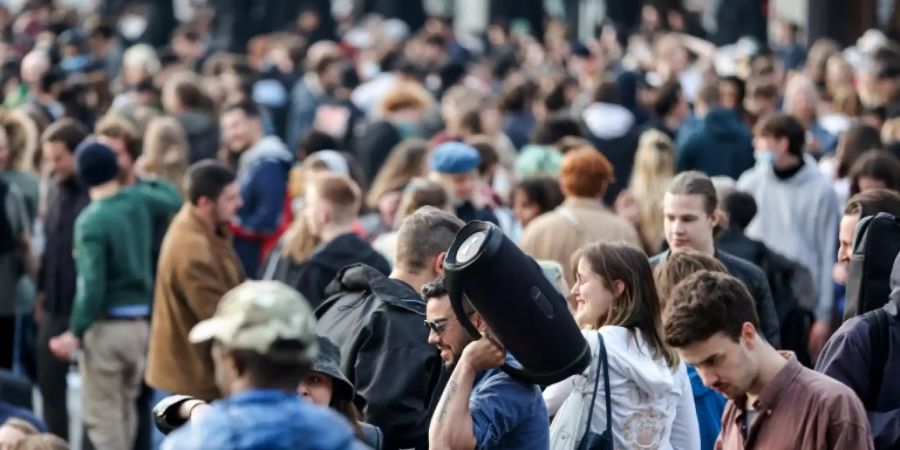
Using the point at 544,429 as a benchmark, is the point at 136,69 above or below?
below

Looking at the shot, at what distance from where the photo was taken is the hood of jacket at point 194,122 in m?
12.8

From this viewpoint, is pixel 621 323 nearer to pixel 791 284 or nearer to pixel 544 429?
pixel 544 429

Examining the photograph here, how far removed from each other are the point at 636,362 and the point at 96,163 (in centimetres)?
438

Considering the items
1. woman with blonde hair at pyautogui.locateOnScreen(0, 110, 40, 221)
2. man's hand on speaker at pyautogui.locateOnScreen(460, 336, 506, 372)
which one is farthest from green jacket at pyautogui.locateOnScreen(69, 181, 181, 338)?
man's hand on speaker at pyautogui.locateOnScreen(460, 336, 506, 372)

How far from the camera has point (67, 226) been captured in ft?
32.2

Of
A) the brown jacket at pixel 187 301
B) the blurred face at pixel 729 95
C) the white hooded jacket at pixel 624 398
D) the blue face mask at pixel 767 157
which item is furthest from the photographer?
the blurred face at pixel 729 95

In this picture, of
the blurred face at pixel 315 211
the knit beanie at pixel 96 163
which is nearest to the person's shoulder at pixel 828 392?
the blurred face at pixel 315 211

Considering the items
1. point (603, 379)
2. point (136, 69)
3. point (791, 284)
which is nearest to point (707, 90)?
point (791, 284)

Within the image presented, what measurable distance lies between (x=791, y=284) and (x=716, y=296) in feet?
11.8

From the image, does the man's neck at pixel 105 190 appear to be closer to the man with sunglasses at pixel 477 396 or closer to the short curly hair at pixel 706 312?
the man with sunglasses at pixel 477 396

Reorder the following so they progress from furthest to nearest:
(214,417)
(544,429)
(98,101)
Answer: (98,101) < (544,429) < (214,417)

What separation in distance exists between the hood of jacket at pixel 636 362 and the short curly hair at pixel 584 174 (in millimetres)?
2878

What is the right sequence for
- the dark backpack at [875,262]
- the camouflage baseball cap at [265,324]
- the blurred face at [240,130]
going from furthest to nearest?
the blurred face at [240,130]
the dark backpack at [875,262]
the camouflage baseball cap at [265,324]

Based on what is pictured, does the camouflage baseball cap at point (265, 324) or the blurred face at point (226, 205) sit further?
the blurred face at point (226, 205)
